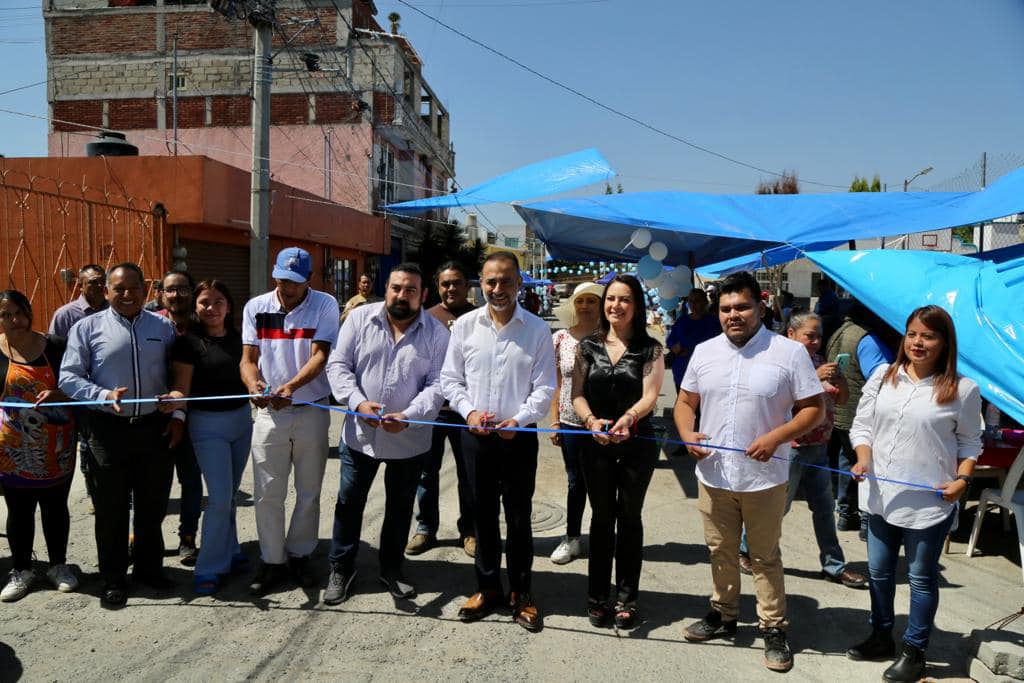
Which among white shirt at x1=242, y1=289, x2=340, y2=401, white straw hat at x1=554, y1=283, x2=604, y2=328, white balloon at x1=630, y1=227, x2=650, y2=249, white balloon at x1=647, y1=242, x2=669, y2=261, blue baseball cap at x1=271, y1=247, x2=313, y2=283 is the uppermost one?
white balloon at x1=630, y1=227, x2=650, y2=249

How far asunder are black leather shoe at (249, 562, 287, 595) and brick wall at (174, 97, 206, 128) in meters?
27.0

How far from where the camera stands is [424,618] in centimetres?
376

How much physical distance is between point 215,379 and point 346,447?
90 cm

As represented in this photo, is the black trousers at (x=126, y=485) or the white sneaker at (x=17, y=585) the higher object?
the black trousers at (x=126, y=485)

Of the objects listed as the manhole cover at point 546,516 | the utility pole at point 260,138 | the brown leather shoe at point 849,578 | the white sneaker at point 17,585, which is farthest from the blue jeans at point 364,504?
the utility pole at point 260,138

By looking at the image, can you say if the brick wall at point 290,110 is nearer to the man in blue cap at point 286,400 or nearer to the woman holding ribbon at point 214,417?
the woman holding ribbon at point 214,417

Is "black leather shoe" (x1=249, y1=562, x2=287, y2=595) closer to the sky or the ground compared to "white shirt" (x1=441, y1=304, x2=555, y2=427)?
closer to the ground

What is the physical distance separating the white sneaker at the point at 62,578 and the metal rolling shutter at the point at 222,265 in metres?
9.80

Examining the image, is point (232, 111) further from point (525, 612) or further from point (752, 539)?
point (752, 539)

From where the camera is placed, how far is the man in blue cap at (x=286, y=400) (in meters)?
3.97

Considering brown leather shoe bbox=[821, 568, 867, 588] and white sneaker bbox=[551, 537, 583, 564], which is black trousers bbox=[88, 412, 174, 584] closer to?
white sneaker bbox=[551, 537, 583, 564]

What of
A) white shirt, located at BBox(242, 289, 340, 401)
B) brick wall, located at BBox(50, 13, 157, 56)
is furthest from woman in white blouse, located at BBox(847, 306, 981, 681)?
brick wall, located at BBox(50, 13, 157, 56)

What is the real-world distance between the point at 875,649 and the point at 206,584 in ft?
11.8

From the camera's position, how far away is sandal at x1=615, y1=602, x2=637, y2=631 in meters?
3.66
